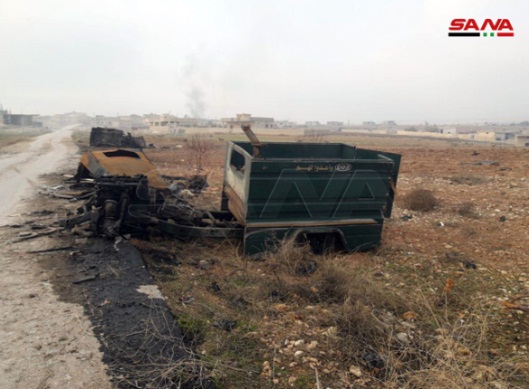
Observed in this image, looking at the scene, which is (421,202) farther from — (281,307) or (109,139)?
(109,139)

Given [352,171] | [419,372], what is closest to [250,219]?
[352,171]

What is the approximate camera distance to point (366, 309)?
3484mm

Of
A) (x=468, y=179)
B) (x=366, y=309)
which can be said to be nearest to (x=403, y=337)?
(x=366, y=309)

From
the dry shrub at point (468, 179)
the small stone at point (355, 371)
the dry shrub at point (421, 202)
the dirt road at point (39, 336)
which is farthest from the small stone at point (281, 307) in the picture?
the dry shrub at point (468, 179)

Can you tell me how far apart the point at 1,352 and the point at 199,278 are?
212cm

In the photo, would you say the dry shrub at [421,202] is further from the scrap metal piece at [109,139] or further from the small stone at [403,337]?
the scrap metal piece at [109,139]

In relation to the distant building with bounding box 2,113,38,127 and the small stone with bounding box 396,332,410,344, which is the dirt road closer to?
the small stone with bounding box 396,332,410,344

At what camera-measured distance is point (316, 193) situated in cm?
533

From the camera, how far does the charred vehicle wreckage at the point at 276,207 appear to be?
5.15 m

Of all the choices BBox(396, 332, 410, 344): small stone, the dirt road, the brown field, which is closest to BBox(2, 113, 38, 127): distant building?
the dirt road

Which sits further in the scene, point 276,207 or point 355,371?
point 276,207

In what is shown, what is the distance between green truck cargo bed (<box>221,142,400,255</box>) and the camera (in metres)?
5.12

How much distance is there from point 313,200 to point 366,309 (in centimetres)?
212

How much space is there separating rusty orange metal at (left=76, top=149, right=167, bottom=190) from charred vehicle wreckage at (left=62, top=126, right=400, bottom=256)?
0.56 m
